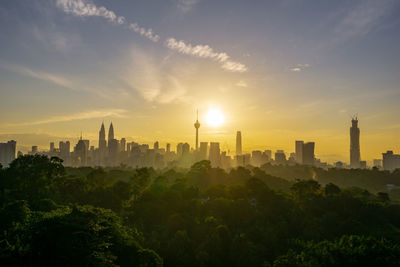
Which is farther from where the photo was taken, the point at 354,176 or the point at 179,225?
the point at 354,176

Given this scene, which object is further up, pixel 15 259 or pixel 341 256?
pixel 15 259

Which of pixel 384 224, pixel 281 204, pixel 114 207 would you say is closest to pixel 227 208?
pixel 281 204

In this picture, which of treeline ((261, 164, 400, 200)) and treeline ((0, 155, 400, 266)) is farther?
treeline ((261, 164, 400, 200))

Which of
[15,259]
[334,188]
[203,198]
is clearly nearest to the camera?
[15,259]

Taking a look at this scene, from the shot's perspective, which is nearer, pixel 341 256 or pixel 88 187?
pixel 341 256

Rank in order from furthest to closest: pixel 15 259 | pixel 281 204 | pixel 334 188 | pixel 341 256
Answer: pixel 334 188 → pixel 281 204 → pixel 341 256 → pixel 15 259

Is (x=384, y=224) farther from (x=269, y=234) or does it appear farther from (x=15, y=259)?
(x=15, y=259)

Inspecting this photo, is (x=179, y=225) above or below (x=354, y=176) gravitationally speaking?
below

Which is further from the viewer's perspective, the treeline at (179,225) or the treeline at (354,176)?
the treeline at (354,176)
